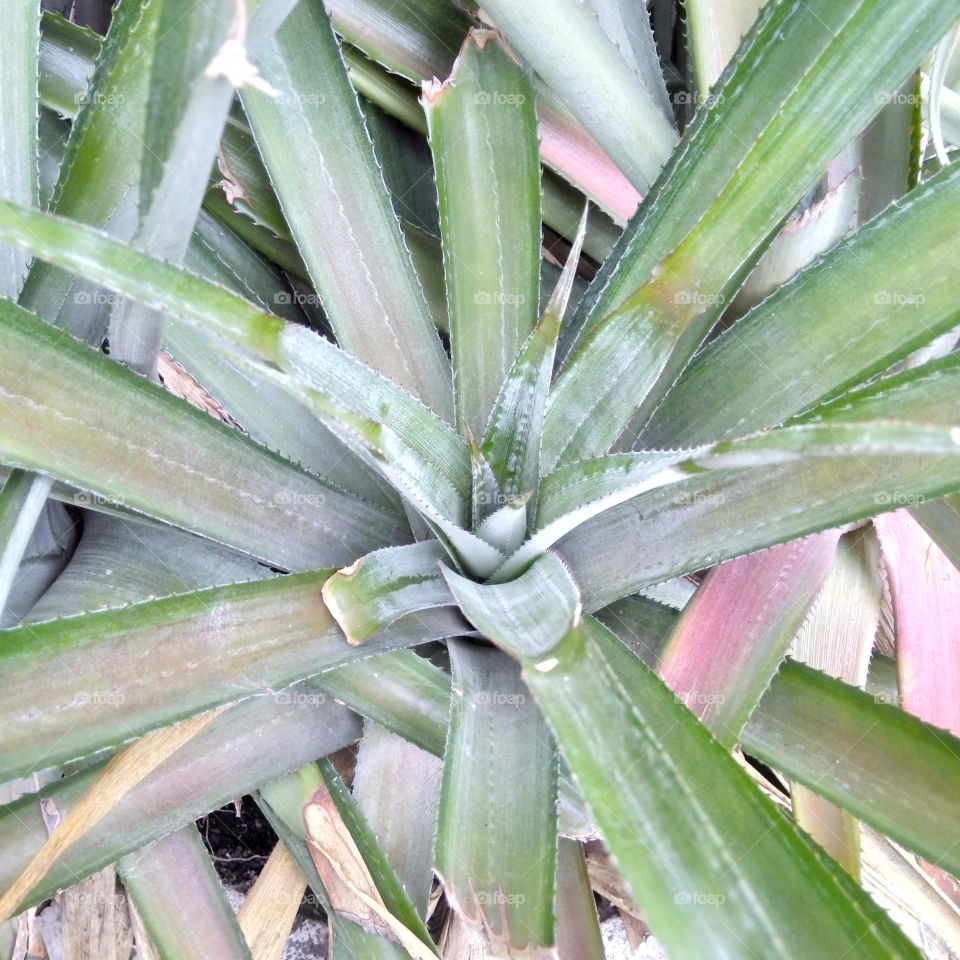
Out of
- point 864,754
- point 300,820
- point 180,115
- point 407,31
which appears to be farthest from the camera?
point 407,31

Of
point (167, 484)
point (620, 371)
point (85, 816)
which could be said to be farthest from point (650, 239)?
point (85, 816)

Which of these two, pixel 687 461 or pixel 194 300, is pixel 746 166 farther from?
pixel 194 300

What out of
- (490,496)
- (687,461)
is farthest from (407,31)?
(687,461)

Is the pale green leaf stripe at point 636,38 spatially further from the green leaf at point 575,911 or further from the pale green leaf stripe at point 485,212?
the green leaf at point 575,911

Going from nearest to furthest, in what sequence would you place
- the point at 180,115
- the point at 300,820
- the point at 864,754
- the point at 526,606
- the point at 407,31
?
the point at 180,115 → the point at 526,606 → the point at 864,754 → the point at 300,820 → the point at 407,31

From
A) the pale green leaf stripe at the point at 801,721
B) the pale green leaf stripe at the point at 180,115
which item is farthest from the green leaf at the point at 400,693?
the pale green leaf stripe at the point at 180,115
